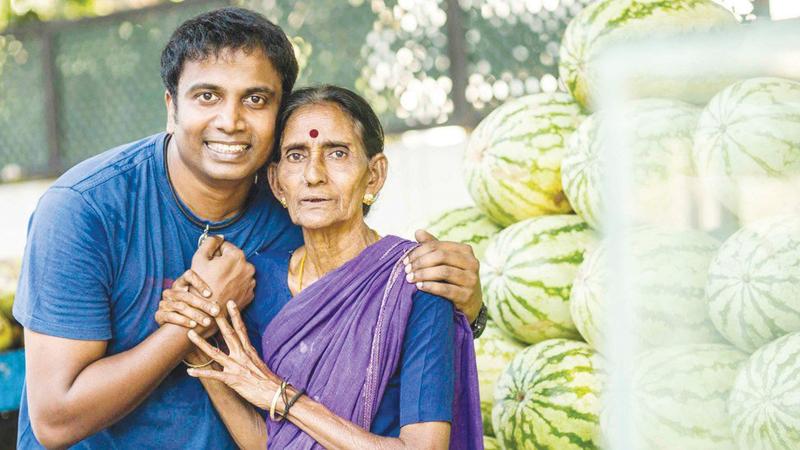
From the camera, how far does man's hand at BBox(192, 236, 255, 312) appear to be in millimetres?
2488

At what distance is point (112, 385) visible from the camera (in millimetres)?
2420

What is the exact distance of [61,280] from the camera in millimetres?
2455

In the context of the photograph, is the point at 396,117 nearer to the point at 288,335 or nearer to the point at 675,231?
the point at 288,335

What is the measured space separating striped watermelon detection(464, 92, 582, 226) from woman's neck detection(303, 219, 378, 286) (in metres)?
1.27

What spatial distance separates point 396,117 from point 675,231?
401cm

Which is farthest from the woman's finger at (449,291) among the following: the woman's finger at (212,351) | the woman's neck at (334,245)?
the woman's finger at (212,351)

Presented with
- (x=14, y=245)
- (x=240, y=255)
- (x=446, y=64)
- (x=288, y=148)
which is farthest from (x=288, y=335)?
(x=14, y=245)

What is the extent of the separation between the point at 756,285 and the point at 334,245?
1.06m

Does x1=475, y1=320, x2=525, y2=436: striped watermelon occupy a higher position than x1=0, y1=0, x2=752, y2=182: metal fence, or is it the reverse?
x1=0, y1=0, x2=752, y2=182: metal fence

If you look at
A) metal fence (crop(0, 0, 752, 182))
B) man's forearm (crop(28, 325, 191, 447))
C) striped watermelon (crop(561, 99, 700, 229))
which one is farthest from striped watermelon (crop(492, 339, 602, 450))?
metal fence (crop(0, 0, 752, 182))

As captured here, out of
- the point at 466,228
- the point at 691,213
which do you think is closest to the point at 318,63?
the point at 466,228

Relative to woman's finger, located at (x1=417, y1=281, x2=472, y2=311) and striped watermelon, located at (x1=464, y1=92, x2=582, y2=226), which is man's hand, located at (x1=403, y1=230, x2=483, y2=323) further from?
striped watermelon, located at (x1=464, y1=92, x2=582, y2=226)

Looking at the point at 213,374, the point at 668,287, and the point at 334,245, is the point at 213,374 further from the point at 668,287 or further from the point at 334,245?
the point at 668,287

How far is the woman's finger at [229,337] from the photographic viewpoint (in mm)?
2417
